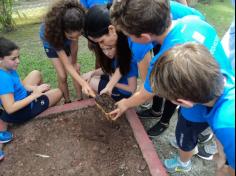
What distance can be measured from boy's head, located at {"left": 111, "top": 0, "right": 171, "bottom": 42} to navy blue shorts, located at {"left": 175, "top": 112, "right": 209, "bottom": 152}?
61 centimetres

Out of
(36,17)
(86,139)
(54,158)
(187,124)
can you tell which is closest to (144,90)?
(187,124)

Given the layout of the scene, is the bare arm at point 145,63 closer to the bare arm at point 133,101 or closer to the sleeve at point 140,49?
the sleeve at point 140,49

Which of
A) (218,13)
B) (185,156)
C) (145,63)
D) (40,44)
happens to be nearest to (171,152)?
(185,156)

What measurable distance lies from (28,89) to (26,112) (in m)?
0.29

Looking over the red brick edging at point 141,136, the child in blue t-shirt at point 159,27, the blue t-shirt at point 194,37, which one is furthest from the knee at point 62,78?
the blue t-shirt at point 194,37

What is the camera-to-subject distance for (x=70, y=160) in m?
2.34

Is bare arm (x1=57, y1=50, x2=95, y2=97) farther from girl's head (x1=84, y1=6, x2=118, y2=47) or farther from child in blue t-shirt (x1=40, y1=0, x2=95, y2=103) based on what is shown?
girl's head (x1=84, y1=6, x2=118, y2=47)

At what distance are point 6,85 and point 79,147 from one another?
722mm

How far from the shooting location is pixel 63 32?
255 cm

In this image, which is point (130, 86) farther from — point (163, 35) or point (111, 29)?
point (163, 35)

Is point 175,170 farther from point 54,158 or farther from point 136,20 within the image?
point 136,20

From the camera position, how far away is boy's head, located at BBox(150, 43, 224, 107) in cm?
141

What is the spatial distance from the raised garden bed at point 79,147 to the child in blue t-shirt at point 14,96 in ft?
0.25

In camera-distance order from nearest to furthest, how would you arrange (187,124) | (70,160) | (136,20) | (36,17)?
(136,20)
(187,124)
(70,160)
(36,17)
